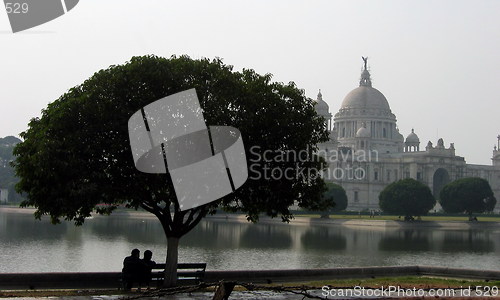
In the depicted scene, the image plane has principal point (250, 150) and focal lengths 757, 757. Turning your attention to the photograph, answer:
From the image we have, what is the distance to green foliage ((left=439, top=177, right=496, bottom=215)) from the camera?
98125 millimetres

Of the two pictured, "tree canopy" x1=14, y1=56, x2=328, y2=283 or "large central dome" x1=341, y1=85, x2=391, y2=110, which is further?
"large central dome" x1=341, y1=85, x2=391, y2=110

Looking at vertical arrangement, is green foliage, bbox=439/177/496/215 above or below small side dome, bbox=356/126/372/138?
below

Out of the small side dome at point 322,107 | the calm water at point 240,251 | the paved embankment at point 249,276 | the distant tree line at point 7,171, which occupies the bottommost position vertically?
the calm water at point 240,251

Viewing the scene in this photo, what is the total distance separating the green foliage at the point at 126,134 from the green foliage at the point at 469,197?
80610mm

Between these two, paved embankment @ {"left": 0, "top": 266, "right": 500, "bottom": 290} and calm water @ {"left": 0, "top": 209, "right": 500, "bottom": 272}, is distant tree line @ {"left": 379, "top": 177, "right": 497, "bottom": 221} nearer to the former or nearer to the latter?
calm water @ {"left": 0, "top": 209, "right": 500, "bottom": 272}

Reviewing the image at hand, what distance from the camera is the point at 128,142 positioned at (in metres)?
20.1

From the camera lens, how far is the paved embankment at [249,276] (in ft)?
64.7

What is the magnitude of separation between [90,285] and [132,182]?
2967 mm

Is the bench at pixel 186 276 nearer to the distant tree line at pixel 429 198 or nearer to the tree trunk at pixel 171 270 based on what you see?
the tree trunk at pixel 171 270

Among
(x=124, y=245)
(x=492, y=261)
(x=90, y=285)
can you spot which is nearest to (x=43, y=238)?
(x=124, y=245)

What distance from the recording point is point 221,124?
2056 centimetres

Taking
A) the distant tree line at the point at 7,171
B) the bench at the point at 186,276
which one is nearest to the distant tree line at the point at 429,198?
the bench at the point at 186,276

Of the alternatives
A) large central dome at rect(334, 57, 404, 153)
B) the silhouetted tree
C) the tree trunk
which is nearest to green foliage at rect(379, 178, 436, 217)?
the silhouetted tree

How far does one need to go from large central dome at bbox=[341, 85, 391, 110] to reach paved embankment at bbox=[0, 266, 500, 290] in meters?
140
